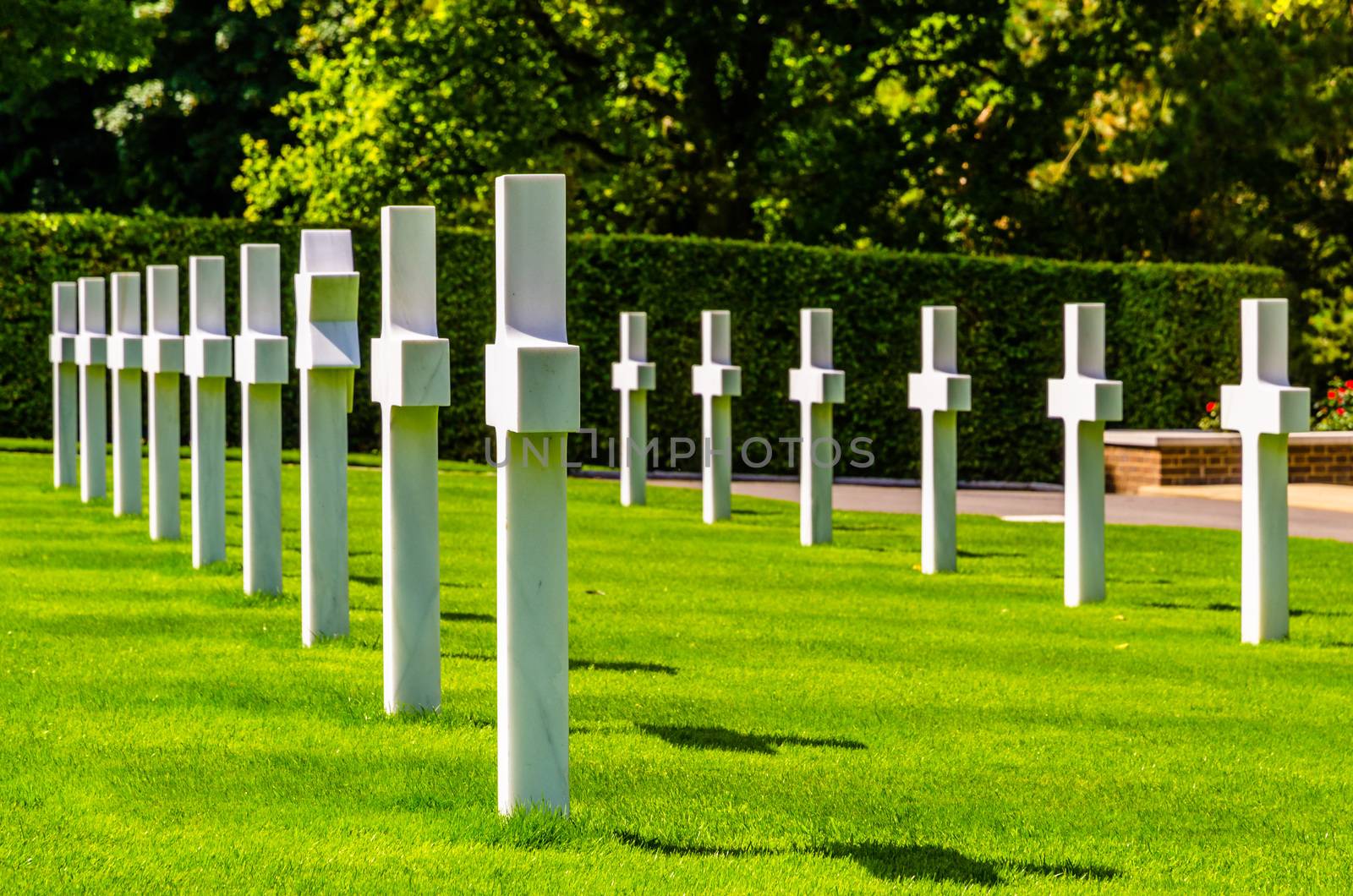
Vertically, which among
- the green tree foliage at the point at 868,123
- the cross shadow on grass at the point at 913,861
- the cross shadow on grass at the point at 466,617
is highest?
the green tree foliage at the point at 868,123

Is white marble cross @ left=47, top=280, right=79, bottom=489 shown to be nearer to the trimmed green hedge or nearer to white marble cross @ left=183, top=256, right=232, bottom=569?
white marble cross @ left=183, top=256, right=232, bottom=569

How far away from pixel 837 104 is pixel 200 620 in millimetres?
20339

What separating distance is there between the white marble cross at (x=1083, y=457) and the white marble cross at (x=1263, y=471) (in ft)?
3.97

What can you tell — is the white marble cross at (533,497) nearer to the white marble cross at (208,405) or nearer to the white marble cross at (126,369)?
the white marble cross at (208,405)

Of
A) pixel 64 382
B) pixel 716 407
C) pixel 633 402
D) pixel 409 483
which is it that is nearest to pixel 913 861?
pixel 409 483

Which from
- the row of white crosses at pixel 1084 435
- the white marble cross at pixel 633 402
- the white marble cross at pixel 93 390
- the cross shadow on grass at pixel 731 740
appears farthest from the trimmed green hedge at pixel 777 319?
the cross shadow on grass at pixel 731 740

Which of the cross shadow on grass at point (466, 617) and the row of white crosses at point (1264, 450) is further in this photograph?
the row of white crosses at point (1264, 450)

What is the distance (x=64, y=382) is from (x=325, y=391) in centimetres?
791

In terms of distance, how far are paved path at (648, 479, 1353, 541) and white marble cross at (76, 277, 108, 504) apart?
648 centimetres

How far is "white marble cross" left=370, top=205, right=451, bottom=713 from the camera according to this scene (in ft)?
19.3

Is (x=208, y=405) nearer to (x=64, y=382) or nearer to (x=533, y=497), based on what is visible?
(x=533, y=497)

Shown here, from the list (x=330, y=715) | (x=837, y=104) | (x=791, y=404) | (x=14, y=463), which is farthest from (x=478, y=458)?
(x=330, y=715)

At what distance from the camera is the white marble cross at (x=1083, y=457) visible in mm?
9914

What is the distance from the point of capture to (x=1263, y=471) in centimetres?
859
